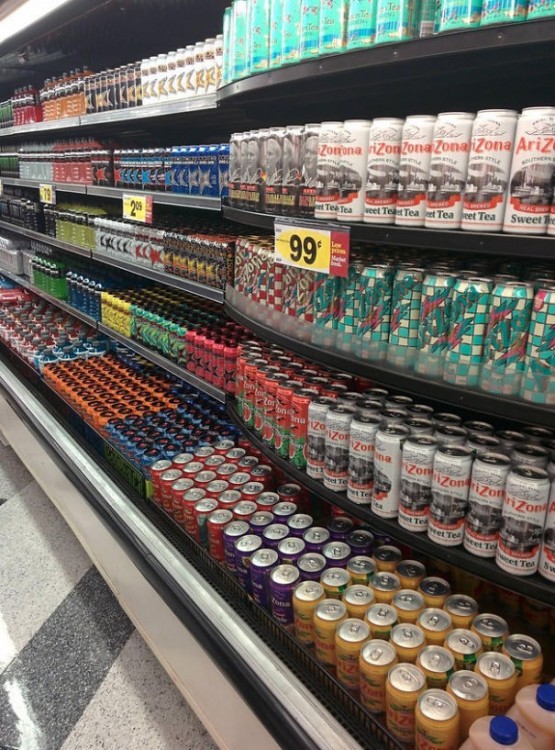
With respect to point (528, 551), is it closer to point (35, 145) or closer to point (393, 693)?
point (393, 693)

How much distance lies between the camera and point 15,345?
12.8 feet

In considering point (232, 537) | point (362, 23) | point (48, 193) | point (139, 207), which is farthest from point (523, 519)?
point (48, 193)

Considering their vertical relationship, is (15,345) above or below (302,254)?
below

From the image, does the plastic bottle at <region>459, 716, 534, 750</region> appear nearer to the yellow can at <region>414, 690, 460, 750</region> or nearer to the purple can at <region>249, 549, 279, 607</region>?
the yellow can at <region>414, 690, 460, 750</region>

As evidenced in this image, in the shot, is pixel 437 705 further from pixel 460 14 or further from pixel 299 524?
pixel 460 14

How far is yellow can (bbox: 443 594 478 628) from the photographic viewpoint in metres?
1.24

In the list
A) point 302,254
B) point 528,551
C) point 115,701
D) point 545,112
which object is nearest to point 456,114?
point 545,112

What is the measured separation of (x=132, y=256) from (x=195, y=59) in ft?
3.24

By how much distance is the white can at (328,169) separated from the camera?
1244mm

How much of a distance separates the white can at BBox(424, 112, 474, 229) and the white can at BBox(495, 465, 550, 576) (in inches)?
18.8

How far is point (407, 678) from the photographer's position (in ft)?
3.63

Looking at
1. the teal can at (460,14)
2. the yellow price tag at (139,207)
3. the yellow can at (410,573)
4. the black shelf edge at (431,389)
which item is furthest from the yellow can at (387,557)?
the yellow price tag at (139,207)

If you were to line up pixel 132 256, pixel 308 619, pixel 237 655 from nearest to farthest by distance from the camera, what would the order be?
pixel 308 619, pixel 237 655, pixel 132 256

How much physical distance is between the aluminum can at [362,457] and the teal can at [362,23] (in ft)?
2.54
